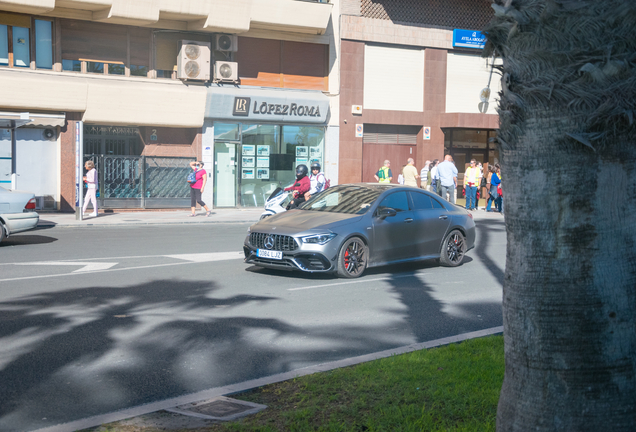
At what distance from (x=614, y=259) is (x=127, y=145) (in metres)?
23.4

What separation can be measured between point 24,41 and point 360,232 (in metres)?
16.9

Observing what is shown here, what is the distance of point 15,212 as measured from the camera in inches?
558

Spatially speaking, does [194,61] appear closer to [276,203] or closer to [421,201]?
[276,203]

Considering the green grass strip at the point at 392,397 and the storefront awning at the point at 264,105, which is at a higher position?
the storefront awning at the point at 264,105

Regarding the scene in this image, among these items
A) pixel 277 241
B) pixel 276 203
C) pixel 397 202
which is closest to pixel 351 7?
pixel 276 203

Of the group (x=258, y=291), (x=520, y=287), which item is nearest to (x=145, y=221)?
(x=258, y=291)

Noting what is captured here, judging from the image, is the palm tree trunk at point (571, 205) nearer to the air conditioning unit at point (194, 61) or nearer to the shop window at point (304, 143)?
the air conditioning unit at point (194, 61)

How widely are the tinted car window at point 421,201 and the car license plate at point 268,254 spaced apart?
265 centimetres

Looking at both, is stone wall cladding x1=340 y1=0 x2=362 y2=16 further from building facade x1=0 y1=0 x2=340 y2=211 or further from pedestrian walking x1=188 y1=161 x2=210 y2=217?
pedestrian walking x1=188 y1=161 x2=210 y2=217

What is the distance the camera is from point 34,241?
50.2 feet

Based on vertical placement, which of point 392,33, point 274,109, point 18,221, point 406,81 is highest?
point 392,33

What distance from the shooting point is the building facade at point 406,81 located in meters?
28.5

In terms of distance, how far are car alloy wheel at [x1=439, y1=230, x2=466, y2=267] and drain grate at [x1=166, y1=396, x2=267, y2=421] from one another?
7775 millimetres

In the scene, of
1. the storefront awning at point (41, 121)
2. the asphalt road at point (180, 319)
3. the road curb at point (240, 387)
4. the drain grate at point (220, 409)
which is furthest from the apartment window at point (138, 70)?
the drain grate at point (220, 409)
